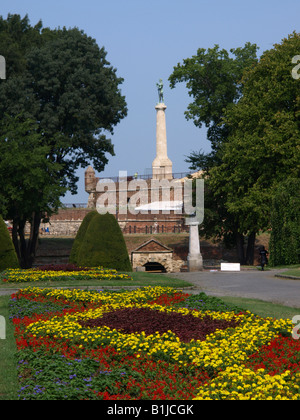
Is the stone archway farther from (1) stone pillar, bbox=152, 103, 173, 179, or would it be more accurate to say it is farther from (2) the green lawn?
(2) the green lawn

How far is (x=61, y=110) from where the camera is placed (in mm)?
44438

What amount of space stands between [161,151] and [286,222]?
3843 centimetres

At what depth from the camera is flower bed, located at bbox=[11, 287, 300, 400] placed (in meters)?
8.19

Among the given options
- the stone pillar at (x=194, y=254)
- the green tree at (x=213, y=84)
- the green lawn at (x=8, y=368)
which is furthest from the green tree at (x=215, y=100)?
the green lawn at (x=8, y=368)

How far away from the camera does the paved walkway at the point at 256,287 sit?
19.0 metres

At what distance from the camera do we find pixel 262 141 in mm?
38812

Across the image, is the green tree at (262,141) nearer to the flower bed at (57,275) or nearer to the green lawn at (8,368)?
the flower bed at (57,275)

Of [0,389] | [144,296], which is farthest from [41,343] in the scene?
[144,296]

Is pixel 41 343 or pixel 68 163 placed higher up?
pixel 68 163

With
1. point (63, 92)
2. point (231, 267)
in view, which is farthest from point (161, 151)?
point (231, 267)

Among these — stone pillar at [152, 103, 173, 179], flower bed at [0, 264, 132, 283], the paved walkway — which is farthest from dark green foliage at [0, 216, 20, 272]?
stone pillar at [152, 103, 173, 179]

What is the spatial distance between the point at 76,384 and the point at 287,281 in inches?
708

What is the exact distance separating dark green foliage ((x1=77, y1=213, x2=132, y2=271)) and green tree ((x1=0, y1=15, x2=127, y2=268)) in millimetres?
13194
